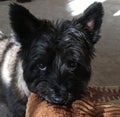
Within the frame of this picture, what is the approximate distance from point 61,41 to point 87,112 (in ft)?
1.19

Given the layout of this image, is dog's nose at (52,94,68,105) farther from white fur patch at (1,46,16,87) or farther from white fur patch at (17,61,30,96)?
white fur patch at (1,46,16,87)

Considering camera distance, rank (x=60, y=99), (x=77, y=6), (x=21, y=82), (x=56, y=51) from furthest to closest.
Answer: (x=77, y=6) → (x=21, y=82) → (x=56, y=51) → (x=60, y=99)

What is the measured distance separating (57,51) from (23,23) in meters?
0.24

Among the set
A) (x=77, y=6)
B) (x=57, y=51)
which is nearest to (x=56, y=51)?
(x=57, y=51)

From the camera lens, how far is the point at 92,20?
1.82 metres

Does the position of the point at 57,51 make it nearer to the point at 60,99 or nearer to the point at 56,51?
the point at 56,51

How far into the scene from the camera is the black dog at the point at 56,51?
1.62 metres

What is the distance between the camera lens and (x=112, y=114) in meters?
1.65

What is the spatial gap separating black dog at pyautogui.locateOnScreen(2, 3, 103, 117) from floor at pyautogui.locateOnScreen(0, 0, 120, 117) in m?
0.79

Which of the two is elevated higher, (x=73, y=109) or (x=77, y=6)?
(x=73, y=109)

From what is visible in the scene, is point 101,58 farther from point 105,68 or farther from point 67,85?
point 67,85

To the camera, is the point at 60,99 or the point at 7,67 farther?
the point at 7,67

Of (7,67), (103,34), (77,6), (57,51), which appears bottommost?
(77,6)

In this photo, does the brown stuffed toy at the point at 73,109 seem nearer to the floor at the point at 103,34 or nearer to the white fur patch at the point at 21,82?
the white fur patch at the point at 21,82
